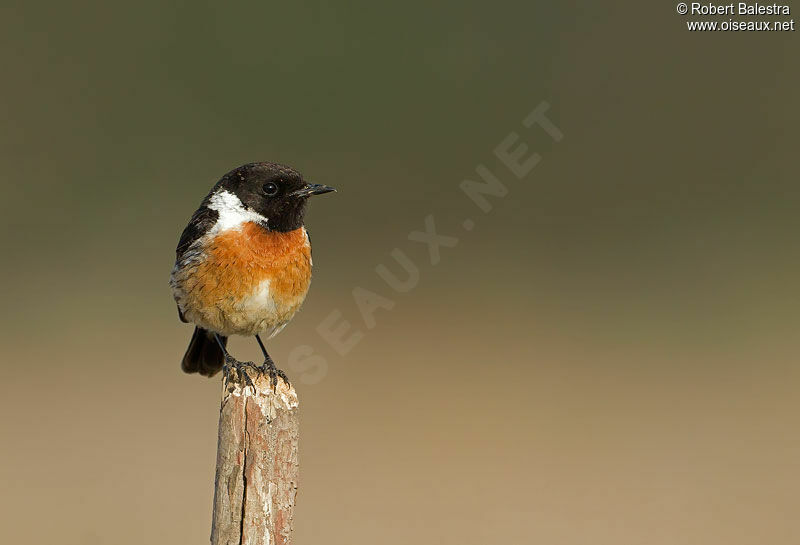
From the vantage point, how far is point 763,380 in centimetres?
805

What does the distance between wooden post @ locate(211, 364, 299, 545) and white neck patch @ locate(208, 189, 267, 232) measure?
1.19m

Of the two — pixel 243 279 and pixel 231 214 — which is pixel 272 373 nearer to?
pixel 243 279

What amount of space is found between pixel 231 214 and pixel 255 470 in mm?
1540

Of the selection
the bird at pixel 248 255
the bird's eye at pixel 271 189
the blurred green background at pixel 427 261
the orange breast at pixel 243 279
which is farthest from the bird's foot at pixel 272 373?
the blurred green background at pixel 427 261

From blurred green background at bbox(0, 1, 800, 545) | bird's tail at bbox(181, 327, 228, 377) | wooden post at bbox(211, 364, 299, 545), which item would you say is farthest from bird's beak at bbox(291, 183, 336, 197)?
blurred green background at bbox(0, 1, 800, 545)

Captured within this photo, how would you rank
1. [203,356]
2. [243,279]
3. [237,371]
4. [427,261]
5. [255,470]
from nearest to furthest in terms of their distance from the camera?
[255,470], [237,371], [243,279], [203,356], [427,261]

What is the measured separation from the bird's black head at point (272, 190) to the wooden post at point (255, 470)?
1203 millimetres

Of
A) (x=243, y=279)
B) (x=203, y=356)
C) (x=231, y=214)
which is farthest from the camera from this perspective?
(x=203, y=356)

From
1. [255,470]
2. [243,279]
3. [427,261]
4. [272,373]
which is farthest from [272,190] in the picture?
[427,261]

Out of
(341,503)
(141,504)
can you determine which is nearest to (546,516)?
(341,503)

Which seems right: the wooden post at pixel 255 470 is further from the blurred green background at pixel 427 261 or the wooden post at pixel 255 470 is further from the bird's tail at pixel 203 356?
the blurred green background at pixel 427 261

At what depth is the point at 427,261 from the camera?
31.0 ft

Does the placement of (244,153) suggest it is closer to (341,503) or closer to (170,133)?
(170,133)

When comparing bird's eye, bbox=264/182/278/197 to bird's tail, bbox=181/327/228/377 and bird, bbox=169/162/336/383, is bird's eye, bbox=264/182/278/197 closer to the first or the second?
bird, bbox=169/162/336/383
